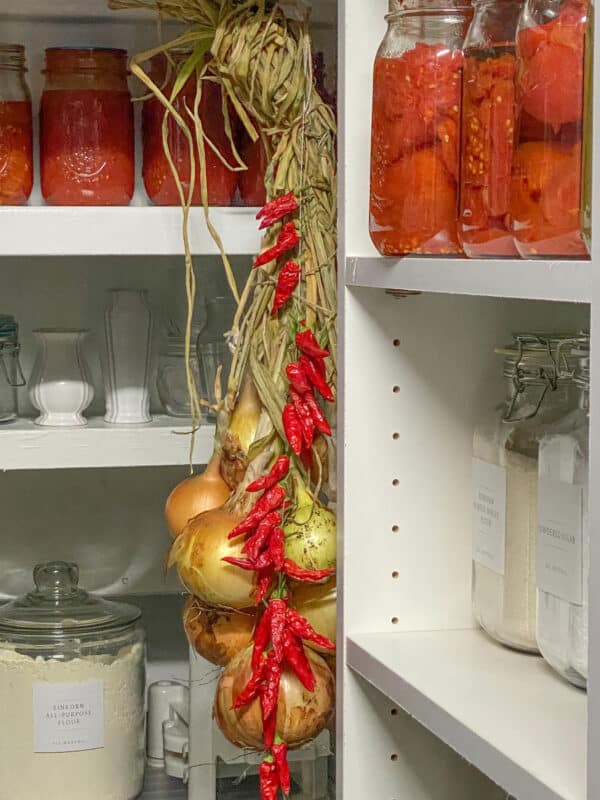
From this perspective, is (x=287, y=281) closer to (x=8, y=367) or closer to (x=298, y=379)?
(x=298, y=379)

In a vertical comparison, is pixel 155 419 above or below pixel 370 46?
below

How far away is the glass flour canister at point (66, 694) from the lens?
1.45m

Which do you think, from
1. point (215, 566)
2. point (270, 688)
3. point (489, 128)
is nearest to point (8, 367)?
point (215, 566)

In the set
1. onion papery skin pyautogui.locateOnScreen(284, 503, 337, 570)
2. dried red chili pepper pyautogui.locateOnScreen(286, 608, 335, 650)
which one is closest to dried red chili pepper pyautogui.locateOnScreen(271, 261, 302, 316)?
onion papery skin pyautogui.locateOnScreen(284, 503, 337, 570)

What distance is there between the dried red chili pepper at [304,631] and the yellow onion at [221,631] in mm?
70

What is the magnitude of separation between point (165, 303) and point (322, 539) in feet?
2.13

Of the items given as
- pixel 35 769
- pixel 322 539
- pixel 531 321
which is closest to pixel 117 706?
pixel 35 769

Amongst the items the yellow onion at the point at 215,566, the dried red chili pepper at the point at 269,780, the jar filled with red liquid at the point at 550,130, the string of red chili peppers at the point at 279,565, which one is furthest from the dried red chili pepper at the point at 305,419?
the jar filled with red liquid at the point at 550,130

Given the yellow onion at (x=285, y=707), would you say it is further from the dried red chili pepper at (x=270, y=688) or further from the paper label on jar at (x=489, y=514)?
the paper label on jar at (x=489, y=514)

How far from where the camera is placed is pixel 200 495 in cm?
128

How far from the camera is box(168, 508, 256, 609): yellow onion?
46.8 inches

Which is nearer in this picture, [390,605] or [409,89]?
[409,89]

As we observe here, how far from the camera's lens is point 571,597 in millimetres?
884

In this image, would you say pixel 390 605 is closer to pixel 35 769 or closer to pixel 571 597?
pixel 571 597
